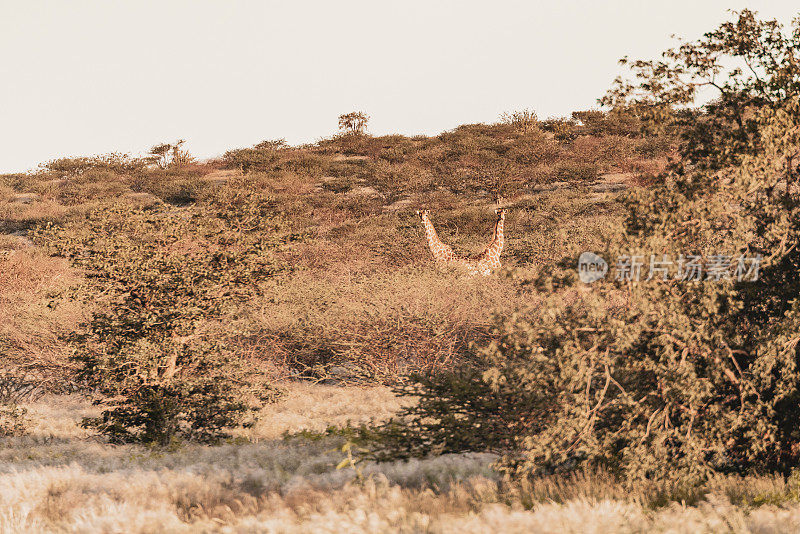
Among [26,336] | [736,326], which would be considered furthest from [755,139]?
[26,336]

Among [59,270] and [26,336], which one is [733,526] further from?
[59,270]

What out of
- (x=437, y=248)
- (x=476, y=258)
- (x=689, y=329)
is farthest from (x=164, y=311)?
(x=437, y=248)

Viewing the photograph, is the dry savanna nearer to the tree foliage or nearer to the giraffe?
the tree foliage

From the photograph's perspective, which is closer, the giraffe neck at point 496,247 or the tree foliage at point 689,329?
the tree foliage at point 689,329

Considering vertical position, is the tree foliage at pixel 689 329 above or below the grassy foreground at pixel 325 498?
above

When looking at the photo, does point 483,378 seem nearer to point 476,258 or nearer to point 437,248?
point 476,258

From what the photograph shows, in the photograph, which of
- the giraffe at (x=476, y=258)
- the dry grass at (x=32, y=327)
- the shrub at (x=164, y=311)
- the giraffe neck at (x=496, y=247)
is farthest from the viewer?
the giraffe neck at (x=496, y=247)

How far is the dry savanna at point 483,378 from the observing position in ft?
20.0

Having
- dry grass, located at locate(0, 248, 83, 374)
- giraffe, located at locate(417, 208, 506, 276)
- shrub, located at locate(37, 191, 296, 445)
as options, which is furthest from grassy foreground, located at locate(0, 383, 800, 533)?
giraffe, located at locate(417, 208, 506, 276)

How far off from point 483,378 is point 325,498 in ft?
5.30

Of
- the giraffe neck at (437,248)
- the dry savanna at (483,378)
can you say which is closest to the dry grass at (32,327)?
the dry savanna at (483,378)

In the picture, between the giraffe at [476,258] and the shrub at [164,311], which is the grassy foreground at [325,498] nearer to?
the shrub at [164,311]

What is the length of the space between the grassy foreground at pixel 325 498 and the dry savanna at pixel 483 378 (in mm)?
33

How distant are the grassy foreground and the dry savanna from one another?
33 millimetres
